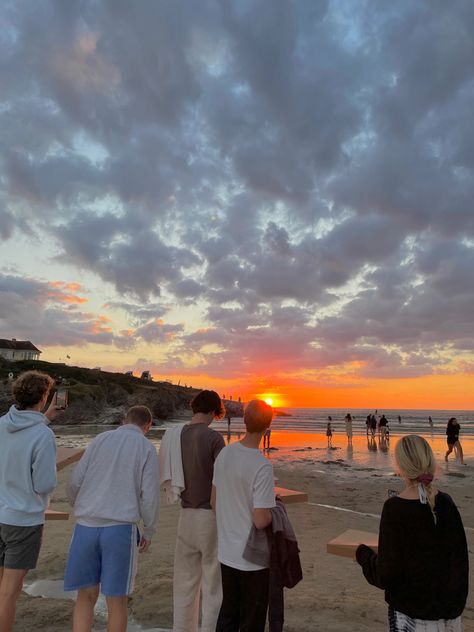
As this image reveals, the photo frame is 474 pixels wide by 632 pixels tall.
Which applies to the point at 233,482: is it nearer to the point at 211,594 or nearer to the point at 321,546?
the point at 211,594

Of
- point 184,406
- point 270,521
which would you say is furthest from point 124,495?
point 184,406

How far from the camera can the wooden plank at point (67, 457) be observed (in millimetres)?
4612

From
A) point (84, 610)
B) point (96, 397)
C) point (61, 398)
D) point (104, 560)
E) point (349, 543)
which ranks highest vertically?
point (96, 397)

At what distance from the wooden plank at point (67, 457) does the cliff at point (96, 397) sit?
151 ft

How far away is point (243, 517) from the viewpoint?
3123mm

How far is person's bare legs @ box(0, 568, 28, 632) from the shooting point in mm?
3170

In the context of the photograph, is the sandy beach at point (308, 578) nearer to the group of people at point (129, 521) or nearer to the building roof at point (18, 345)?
the group of people at point (129, 521)

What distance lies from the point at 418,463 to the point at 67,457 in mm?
3888

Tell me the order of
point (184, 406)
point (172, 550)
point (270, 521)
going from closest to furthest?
1. point (270, 521)
2. point (172, 550)
3. point (184, 406)

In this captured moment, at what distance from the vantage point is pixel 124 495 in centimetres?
316

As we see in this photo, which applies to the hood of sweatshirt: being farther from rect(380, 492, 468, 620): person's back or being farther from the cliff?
the cliff

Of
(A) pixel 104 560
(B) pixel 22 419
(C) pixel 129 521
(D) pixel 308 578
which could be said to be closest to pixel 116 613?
(A) pixel 104 560

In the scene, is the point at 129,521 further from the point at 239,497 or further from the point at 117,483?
the point at 239,497

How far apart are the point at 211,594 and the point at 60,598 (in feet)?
8.05
